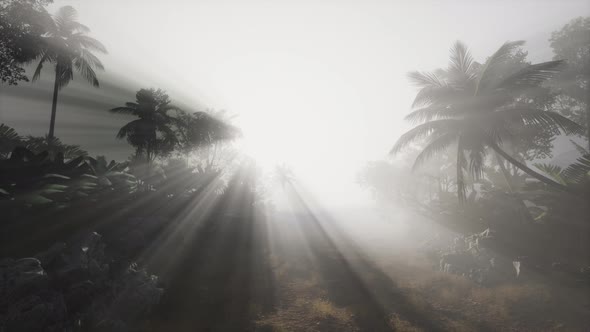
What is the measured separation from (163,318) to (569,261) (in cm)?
1494

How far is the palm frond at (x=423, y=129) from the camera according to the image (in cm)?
1250

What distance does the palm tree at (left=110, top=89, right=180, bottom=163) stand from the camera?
703 inches

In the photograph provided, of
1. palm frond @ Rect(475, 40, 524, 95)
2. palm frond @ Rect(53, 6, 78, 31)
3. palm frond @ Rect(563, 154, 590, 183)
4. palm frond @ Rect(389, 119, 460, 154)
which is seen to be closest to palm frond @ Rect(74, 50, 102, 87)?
palm frond @ Rect(53, 6, 78, 31)

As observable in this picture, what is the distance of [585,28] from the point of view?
18.6m

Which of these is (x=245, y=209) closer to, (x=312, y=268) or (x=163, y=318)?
(x=312, y=268)

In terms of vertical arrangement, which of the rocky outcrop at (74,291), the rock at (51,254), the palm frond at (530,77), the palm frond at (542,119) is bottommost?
the rocky outcrop at (74,291)

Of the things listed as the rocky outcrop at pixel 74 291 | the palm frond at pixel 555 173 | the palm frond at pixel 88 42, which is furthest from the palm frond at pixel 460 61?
the palm frond at pixel 88 42

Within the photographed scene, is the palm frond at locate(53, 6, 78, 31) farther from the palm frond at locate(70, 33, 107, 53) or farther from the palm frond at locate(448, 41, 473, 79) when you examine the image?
the palm frond at locate(448, 41, 473, 79)

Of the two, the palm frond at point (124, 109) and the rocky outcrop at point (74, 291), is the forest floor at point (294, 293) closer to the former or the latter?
the rocky outcrop at point (74, 291)

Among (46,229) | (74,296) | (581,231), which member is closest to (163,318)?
(74,296)

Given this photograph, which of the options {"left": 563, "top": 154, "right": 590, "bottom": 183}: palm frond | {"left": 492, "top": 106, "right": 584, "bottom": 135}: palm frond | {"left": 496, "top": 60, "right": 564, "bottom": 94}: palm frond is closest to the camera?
{"left": 563, "top": 154, "right": 590, "bottom": 183}: palm frond

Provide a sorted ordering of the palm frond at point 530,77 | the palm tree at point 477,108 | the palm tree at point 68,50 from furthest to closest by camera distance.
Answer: the palm tree at point 68,50 → the palm tree at point 477,108 → the palm frond at point 530,77

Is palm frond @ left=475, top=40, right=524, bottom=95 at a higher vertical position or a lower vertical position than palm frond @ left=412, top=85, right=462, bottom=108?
higher

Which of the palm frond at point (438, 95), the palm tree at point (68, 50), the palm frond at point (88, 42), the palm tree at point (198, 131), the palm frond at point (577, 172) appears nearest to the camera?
the palm frond at point (577, 172)
